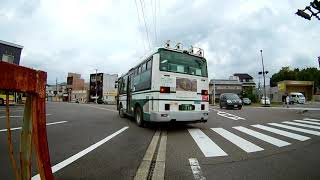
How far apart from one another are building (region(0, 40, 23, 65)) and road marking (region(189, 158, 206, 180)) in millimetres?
36927

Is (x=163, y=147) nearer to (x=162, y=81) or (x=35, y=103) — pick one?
(x=162, y=81)

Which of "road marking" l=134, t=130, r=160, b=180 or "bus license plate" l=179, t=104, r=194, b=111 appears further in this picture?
"bus license plate" l=179, t=104, r=194, b=111

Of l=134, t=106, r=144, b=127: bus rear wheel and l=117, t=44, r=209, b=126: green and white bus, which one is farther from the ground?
l=117, t=44, r=209, b=126: green and white bus

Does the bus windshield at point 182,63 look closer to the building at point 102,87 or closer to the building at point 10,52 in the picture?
the building at point 10,52

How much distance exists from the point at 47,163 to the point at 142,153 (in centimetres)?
390

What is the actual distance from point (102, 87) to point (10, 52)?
64127 millimetres

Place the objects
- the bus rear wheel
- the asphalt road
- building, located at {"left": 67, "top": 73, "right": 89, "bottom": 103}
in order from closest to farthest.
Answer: the asphalt road → the bus rear wheel → building, located at {"left": 67, "top": 73, "right": 89, "bottom": 103}

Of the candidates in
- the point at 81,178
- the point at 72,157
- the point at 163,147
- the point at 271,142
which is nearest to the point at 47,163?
the point at 81,178

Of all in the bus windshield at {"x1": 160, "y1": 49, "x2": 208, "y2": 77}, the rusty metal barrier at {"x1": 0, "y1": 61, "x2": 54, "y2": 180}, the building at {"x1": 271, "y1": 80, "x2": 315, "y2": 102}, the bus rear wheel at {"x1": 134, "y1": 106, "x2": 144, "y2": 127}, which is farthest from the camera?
the building at {"x1": 271, "y1": 80, "x2": 315, "y2": 102}

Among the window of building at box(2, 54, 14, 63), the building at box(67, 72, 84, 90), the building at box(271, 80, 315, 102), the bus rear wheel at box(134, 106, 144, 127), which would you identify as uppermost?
the building at box(67, 72, 84, 90)

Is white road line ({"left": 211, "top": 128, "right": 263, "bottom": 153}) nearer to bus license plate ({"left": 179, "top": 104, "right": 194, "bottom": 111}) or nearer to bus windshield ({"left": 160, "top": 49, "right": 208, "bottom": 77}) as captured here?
bus license plate ({"left": 179, "top": 104, "right": 194, "bottom": 111})

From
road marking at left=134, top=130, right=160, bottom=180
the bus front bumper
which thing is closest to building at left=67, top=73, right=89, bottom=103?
the bus front bumper

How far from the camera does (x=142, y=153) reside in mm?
6957

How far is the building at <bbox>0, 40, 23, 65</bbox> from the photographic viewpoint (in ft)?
123
